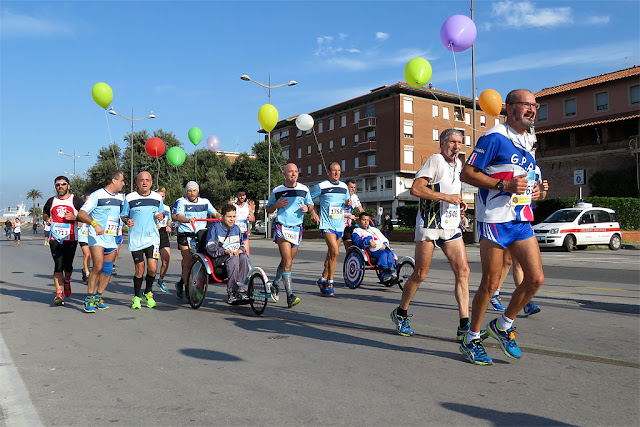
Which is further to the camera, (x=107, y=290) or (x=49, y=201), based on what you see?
(x=107, y=290)

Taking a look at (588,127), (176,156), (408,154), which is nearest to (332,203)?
(176,156)

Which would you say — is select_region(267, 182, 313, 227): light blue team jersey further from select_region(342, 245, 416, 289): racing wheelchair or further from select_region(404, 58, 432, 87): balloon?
select_region(404, 58, 432, 87): balloon

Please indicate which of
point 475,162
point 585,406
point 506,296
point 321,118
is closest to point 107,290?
point 506,296

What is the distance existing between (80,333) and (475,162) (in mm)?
4636

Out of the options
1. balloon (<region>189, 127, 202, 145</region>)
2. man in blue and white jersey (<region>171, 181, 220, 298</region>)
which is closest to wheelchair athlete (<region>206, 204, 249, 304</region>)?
man in blue and white jersey (<region>171, 181, 220, 298</region>)

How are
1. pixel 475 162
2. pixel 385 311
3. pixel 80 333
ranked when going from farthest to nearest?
pixel 385 311 < pixel 80 333 < pixel 475 162

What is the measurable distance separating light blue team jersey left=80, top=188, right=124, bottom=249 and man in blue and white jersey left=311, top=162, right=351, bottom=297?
A: 292 centimetres

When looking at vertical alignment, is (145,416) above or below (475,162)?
below

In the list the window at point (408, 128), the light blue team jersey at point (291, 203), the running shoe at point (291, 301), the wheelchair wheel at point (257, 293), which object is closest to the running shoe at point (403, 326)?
the wheelchair wheel at point (257, 293)

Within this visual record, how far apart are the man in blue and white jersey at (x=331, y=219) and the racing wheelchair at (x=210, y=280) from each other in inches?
67.4

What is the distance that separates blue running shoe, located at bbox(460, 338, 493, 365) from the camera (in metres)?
4.48

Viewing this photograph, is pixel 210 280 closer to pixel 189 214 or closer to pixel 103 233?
pixel 103 233

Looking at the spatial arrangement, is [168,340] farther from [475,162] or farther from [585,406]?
[585,406]

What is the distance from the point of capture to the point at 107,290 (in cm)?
1026
